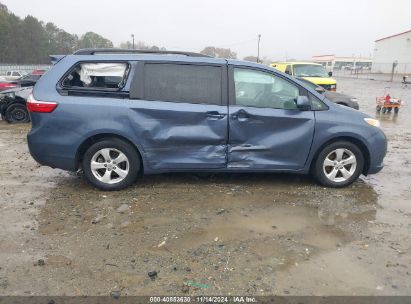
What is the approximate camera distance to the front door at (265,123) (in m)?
5.09

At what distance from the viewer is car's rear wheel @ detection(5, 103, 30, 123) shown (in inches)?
452

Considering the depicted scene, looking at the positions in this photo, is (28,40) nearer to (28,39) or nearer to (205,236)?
(28,39)

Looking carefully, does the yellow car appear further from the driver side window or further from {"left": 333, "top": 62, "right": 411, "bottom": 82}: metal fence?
{"left": 333, "top": 62, "right": 411, "bottom": 82}: metal fence

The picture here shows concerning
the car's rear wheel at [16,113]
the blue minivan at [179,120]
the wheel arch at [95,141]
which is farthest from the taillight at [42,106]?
the car's rear wheel at [16,113]

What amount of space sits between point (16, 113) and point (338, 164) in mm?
9944

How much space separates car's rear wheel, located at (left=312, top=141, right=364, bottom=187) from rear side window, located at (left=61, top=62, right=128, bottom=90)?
9.55 feet

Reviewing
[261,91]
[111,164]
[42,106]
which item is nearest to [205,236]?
[111,164]

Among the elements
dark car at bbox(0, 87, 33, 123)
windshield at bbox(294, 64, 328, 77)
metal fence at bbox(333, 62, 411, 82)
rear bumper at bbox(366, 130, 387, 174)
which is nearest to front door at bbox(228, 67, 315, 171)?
rear bumper at bbox(366, 130, 387, 174)

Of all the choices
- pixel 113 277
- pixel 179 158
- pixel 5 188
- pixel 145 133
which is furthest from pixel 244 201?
pixel 5 188

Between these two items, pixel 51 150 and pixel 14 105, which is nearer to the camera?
pixel 51 150

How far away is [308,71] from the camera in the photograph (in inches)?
593

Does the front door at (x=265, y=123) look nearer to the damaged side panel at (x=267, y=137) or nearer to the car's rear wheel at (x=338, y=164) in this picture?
the damaged side panel at (x=267, y=137)

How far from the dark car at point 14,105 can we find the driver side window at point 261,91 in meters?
8.56

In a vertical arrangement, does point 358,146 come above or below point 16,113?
above
